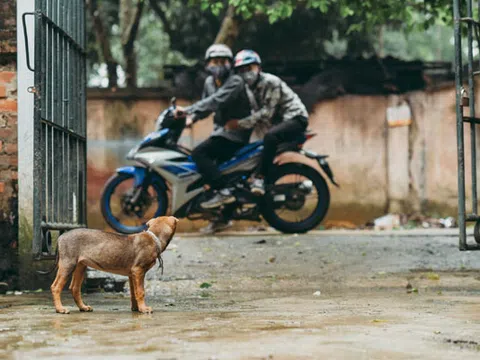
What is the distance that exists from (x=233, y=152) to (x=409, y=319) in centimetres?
610

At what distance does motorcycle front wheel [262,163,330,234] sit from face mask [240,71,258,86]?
40.3 inches

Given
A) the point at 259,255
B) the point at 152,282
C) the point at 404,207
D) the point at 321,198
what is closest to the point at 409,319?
the point at 152,282

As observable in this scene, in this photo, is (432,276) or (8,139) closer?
(8,139)

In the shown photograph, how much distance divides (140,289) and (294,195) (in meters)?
5.46

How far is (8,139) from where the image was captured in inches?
245

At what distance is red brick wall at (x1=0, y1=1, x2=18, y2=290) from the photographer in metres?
6.23

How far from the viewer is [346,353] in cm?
345

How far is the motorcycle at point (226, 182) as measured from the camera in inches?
405

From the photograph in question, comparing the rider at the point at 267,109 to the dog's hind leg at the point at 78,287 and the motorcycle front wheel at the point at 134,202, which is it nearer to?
the motorcycle front wheel at the point at 134,202

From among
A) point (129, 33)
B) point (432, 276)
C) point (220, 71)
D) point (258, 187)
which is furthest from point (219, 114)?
point (129, 33)

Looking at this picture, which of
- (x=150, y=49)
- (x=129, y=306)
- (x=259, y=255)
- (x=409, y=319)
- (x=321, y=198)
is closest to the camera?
(x=409, y=319)

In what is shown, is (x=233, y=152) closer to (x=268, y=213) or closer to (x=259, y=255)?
(x=268, y=213)

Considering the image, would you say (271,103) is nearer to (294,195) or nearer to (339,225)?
(294,195)

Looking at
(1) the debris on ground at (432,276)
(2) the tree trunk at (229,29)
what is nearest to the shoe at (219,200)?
(1) the debris on ground at (432,276)
